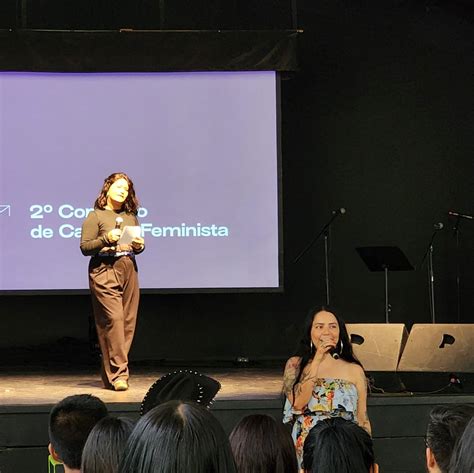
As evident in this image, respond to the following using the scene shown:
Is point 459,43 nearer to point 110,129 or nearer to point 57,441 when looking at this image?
point 110,129

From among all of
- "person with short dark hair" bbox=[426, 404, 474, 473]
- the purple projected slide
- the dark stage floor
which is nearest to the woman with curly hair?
the dark stage floor

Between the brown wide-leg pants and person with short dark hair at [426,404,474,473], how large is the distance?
367 centimetres

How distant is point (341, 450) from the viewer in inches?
76.6

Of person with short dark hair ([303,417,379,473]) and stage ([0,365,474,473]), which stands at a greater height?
person with short dark hair ([303,417,379,473])

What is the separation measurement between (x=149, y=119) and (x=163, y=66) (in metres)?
0.41

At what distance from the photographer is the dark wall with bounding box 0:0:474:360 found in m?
8.02

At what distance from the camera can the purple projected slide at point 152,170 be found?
284 inches

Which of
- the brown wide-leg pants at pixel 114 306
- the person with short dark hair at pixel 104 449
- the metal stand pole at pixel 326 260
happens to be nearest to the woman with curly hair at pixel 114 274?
the brown wide-leg pants at pixel 114 306

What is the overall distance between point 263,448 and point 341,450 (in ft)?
1.21

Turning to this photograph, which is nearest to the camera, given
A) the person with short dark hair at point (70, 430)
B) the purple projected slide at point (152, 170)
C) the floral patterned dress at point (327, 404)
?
the person with short dark hair at point (70, 430)

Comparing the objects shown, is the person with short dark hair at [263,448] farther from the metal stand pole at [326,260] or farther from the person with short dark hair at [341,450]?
the metal stand pole at [326,260]

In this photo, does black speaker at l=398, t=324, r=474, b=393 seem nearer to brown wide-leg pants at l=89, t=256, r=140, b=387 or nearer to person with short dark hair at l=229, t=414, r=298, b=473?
brown wide-leg pants at l=89, t=256, r=140, b=387

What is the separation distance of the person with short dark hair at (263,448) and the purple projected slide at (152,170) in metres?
4.93

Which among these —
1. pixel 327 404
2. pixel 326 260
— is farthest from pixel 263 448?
pixel 326 260
